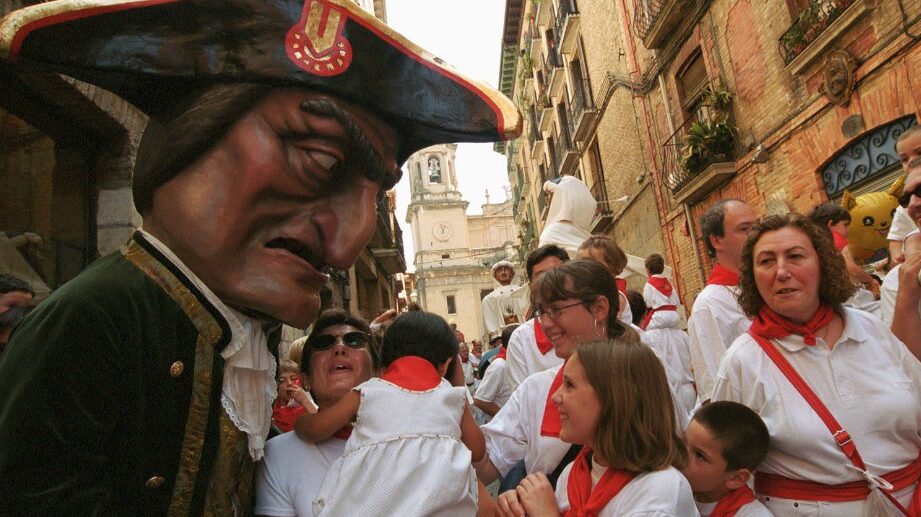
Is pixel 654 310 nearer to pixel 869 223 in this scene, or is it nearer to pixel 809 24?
pixel 869 223

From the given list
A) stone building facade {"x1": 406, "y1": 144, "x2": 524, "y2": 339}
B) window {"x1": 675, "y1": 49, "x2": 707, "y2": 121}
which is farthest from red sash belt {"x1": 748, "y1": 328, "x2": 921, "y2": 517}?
stone building facade {"x1": 406, "y1": 144, "x2": 524, "y2": 339}

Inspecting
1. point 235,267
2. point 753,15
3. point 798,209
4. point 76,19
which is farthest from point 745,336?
point 753,15

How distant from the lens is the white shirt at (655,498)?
69.8 inches

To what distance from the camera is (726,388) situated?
2.30 meters

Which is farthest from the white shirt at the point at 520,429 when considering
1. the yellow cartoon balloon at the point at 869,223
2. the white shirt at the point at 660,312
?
the yellow cartoon balloon at the point at 869,223

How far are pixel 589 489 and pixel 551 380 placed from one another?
1.80 ft

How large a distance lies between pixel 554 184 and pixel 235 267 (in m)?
4.18

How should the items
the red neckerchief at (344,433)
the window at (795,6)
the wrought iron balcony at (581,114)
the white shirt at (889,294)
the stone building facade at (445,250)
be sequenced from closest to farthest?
1. the red neckerchief at (344,433)
2. the white shirt at (889,294)
3. the window at (795,6)
4. the wrought iron balcony at (581,114)
5. the stone building facade at (445,250)

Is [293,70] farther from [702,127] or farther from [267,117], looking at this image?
[702,127]

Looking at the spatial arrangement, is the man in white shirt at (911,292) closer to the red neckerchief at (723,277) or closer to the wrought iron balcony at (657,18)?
the red neckerchief at (723,277)

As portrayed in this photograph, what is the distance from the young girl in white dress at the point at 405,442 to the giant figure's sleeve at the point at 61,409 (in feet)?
2.27

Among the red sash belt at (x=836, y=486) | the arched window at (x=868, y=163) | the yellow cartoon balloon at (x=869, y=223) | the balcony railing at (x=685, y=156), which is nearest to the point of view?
the red sash belt at (x=836, y=486)

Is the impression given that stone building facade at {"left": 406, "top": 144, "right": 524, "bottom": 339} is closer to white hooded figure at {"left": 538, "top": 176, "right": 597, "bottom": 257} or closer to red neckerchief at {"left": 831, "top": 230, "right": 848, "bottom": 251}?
white hooded figure at {"left": 538, "top": 176, "right": 597, "bottom": 257}

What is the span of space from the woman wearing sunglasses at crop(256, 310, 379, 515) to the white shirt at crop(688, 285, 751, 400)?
5.21 ft
